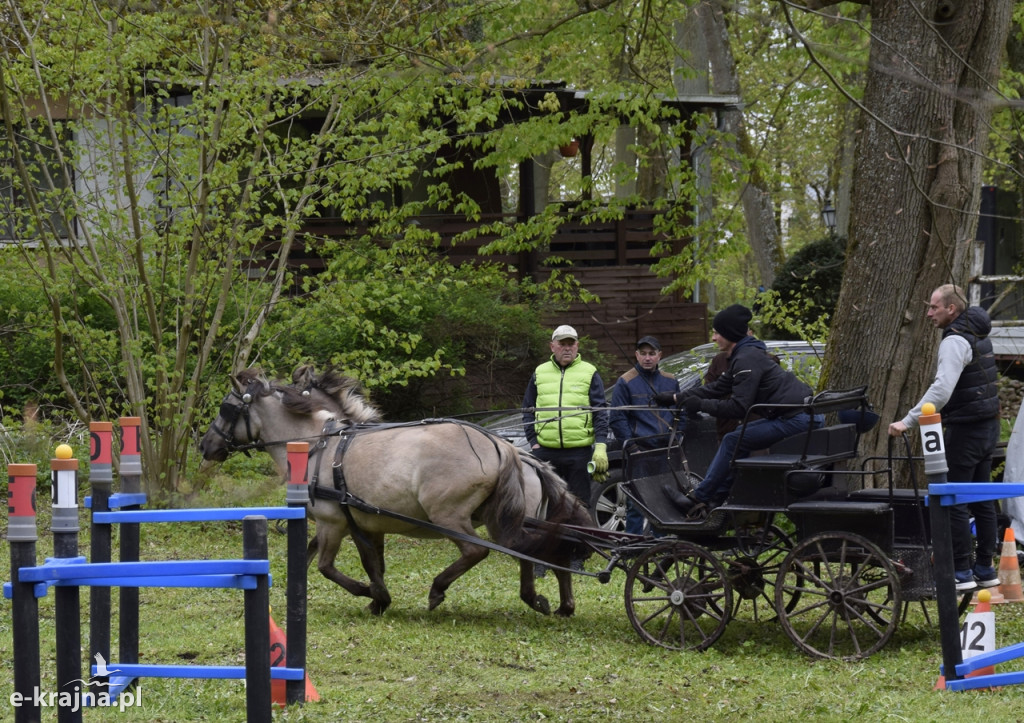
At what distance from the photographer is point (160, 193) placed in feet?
41.1

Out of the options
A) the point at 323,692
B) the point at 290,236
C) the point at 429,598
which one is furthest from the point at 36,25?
the point at 323,692

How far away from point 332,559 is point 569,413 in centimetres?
238

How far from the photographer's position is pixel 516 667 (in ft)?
23.0

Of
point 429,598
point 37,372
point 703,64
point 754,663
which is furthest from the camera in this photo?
point 703,64

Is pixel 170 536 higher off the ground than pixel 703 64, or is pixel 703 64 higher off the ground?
pixel 703 64

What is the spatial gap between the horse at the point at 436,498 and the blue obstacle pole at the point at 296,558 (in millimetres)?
2374

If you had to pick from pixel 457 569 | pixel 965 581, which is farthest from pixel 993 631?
pixel 457 569

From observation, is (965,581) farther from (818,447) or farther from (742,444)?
(742,444)

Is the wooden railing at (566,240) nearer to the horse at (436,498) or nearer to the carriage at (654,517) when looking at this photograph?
the carriage at (654,517)

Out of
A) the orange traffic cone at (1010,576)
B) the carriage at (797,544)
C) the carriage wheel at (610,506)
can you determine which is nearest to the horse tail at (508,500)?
the carriage at (797,544)

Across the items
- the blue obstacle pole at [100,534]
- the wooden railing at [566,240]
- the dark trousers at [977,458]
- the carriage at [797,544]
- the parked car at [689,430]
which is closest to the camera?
the blue obstacle pole at [100,534]

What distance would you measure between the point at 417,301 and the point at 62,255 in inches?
197

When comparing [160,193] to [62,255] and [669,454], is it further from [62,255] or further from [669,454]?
[669,454]

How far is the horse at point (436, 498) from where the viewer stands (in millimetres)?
8273
